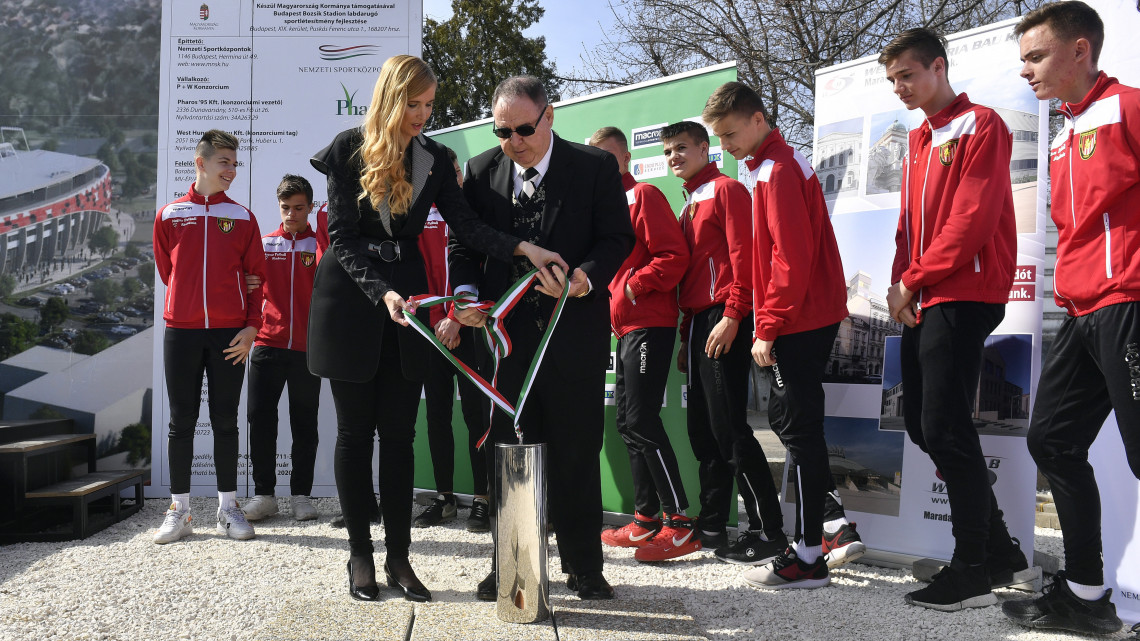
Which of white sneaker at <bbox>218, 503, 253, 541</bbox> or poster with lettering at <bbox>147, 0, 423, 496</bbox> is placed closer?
white sneaker at <bbox>218, 503, 253, 541</bbox>

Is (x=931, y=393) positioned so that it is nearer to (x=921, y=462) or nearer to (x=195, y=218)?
(x=921, y=462)

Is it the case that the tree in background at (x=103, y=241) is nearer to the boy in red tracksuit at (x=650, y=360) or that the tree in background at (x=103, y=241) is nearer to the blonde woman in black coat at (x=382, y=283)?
the blonde woman in black coat at (x=382, y=283)

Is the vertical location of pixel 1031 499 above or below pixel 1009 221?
below

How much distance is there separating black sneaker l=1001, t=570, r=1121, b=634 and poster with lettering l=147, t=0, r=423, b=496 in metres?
4.34

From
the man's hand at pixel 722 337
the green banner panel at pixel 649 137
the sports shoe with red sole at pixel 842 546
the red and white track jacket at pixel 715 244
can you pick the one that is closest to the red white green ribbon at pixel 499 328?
the man's hand at pixel 722 337

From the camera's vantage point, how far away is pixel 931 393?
3.14 metres

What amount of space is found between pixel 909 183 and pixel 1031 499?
1463 mm

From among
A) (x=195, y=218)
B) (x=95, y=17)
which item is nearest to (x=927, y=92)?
(x=195, y=218)

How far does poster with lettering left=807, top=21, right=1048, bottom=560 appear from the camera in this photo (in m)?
3.63

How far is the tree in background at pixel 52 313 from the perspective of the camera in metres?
6.03

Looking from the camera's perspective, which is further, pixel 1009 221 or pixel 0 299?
pixel 0 299

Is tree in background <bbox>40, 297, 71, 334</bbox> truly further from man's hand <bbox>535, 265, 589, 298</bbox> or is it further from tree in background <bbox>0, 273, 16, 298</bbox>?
man's hand <bbox>535, 265, 589, 298</bbox>

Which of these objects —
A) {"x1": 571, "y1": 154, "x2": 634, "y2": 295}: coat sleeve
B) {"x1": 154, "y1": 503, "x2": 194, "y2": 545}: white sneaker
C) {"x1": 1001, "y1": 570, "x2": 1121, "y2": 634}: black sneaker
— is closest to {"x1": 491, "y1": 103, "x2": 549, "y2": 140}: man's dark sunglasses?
{"x1": 571, "y1": 154, "x2": 634, "y2": 295}: coat sleeve

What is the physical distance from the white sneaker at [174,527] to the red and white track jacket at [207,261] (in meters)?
1.03
